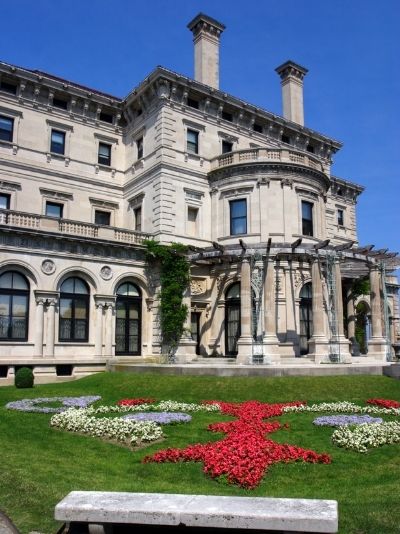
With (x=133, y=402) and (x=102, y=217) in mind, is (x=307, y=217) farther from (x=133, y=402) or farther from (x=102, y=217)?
(x=133, y=402)

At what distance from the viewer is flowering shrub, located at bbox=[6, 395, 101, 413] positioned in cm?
1725

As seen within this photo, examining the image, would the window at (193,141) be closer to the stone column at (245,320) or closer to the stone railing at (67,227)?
the stone railing at (67,227)

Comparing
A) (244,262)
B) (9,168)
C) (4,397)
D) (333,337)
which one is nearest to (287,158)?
(244,262)

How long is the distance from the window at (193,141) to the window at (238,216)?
452 centimetres

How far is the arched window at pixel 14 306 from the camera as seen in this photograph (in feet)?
89.8

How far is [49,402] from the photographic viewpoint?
19344 millimetres

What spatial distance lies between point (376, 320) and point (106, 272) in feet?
53.5

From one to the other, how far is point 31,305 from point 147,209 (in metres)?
10.2

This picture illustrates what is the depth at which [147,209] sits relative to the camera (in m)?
34.2

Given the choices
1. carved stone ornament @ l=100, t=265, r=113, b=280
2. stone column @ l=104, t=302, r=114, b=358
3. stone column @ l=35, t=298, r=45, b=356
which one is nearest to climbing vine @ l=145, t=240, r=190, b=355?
carved stone ornament @ l=100, t=265, r=113, b=280

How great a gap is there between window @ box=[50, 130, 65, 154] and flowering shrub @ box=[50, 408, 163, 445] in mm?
23720

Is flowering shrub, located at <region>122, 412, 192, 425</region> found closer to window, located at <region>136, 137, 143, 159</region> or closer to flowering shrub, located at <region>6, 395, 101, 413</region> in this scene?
flowering shrub, located at <region>6, 395, 101, 413</region>

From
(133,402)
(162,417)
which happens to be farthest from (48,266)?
(162,417)

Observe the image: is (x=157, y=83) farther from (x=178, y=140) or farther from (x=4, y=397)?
(x=4, y=397)
